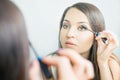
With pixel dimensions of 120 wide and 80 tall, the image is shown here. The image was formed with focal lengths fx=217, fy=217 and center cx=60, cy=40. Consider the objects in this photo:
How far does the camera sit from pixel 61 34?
2.25 ft

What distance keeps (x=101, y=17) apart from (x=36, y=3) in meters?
0.24

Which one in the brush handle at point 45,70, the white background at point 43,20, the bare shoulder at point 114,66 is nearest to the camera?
the brush handle at point 45,70

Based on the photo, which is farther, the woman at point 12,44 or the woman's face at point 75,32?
the woman's face at point 75,32

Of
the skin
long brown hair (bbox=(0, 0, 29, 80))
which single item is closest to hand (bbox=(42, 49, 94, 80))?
the skin

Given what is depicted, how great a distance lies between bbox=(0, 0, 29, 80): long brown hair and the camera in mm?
323

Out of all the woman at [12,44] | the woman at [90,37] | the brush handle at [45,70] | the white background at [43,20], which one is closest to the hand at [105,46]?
the woman at [90,37]

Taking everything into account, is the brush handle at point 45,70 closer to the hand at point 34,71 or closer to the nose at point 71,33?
the hand at point 34,71

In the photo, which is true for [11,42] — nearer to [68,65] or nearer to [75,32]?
[68,65]

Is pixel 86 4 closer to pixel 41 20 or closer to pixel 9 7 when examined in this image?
pixel 41 20

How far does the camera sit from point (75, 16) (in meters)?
0.67

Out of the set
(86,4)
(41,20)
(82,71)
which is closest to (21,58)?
(82,71)

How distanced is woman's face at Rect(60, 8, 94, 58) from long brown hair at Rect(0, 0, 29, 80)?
33 centimetres

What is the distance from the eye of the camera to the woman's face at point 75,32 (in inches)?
26.0

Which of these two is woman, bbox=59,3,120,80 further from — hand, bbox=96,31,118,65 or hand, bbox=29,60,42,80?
hand, bbox=29,60,42,80
